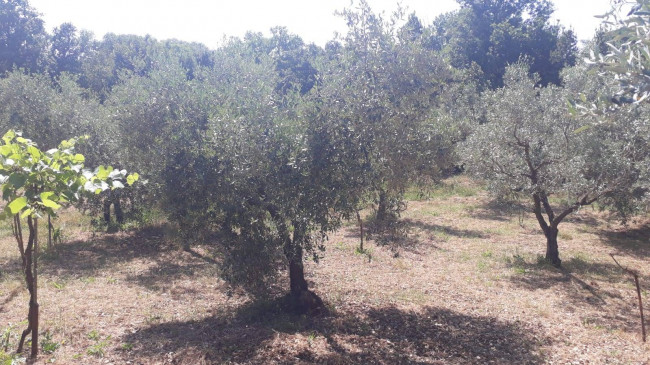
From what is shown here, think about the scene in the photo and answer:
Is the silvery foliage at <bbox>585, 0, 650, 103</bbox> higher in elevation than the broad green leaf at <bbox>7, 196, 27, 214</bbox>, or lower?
higher

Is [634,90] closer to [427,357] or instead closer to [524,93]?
[427,357]

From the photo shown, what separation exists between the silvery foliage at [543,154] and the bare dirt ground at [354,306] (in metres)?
2.56

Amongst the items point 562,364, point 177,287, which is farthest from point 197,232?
point 562,364

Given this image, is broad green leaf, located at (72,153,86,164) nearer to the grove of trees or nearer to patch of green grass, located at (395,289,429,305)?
the grove of trees

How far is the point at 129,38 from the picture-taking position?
4347 centimetres

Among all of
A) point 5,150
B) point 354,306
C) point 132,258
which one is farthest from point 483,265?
point 5,150

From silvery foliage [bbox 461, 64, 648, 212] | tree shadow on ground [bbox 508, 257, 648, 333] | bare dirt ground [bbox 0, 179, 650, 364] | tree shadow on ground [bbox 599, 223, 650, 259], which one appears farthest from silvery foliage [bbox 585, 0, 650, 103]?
tree shadow on ground [bbox 599, 223, 650, 259]

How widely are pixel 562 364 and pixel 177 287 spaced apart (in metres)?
8.38

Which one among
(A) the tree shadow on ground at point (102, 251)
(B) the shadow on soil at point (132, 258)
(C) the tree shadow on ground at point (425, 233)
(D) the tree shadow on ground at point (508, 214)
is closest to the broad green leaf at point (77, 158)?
(B) the shadow on soil at point (132, 258)

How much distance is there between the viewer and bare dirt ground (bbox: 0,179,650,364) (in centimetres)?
777

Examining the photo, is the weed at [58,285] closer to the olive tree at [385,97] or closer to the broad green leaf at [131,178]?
the olive tree at [385,97]

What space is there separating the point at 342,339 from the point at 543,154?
28.6ft

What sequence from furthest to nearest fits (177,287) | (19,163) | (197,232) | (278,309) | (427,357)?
1. (177,287)
2. (278,309)
3. (197,232)
4. (427,357)
5. (19,163)

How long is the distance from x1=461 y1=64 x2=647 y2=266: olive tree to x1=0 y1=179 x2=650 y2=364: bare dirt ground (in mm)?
2447
